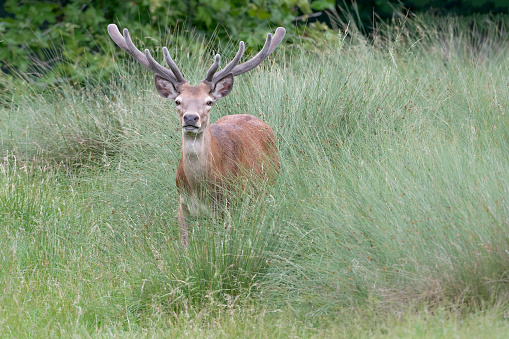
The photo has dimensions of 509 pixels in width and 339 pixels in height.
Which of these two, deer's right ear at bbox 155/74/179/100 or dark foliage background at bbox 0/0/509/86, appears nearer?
deer's right ear at bbox 155/74/179/100

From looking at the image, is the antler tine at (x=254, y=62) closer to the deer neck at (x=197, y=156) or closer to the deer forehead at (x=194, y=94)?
the deer forehead at (x=194, y=94)

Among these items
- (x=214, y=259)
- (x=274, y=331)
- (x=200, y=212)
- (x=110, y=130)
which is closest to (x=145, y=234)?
(x=200, y=212)

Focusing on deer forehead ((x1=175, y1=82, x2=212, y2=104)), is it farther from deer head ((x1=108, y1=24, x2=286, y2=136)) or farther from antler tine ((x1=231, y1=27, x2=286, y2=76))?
antler tine ((x1=231, y1=27, x2=286, y2=76))

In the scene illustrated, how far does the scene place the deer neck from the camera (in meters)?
5.28

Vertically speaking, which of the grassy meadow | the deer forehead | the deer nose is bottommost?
the grassy meadow

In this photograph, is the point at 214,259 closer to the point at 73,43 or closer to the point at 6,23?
the point at 73,43

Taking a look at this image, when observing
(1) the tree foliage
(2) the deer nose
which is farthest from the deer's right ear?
(1) the tree foliage

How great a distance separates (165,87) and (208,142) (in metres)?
0.61

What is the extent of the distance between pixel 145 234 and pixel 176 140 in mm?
1610

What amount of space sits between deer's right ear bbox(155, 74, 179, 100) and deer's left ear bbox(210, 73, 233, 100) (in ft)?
0.96

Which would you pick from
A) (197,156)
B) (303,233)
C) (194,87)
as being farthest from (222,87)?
(303,233)

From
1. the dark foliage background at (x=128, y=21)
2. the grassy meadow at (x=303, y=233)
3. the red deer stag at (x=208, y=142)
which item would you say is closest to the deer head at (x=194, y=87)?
the red deer stag at (x=208, y=142)

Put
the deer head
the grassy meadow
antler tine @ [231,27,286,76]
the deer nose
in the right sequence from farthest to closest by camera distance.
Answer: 1. antler tine @ [231,27,286,76]
2. the deer head
3. the deer nose
4. the grassy meadow

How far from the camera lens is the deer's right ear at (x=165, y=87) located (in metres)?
5.60
